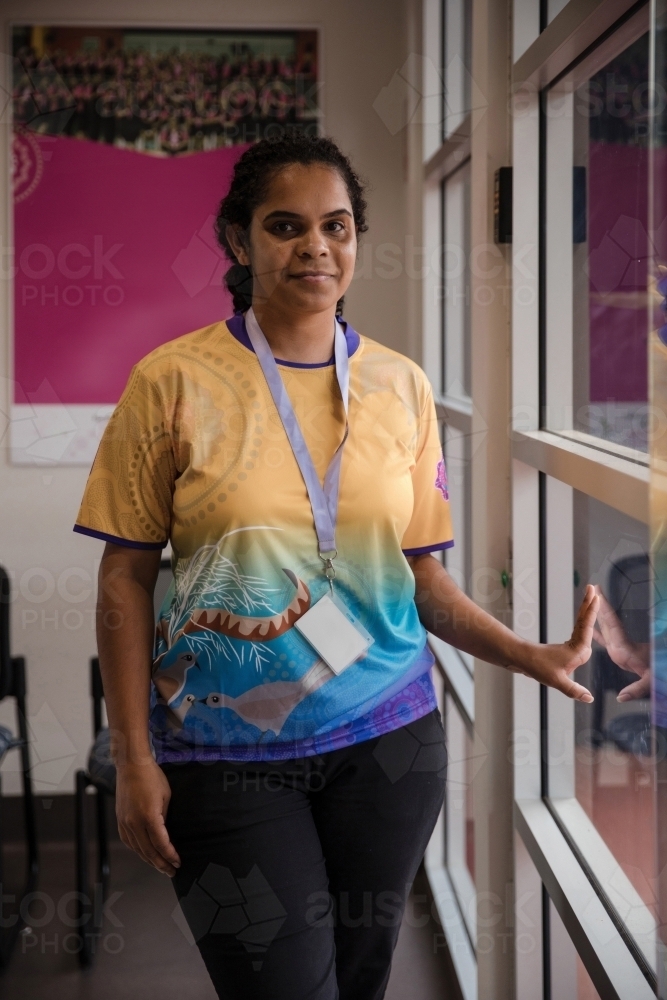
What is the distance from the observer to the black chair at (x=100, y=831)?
2.49 meters

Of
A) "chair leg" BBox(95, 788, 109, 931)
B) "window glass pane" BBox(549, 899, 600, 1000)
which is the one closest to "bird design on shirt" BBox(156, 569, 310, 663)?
"window glass pane" BBox(549, 899, 600, 1000)

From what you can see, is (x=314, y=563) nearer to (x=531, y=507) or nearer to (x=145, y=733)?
(x=145, y=733)

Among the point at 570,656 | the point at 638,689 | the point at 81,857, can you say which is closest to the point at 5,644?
the point at 81,857

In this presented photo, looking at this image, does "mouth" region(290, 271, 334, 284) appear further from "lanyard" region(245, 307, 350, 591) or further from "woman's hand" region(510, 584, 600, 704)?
"woman's hand" region(510, 584, 600, 704)

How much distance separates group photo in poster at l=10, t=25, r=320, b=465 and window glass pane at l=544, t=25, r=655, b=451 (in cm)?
181

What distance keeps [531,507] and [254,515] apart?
25.6 inches

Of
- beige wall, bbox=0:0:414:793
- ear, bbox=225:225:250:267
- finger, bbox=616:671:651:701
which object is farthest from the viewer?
beige wall, bbox=0:0:414:793

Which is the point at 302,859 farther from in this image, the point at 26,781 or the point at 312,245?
the point at 26,781

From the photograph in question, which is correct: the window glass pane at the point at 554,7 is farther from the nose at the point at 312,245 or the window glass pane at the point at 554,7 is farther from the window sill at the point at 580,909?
the window sill at the point at 580,909

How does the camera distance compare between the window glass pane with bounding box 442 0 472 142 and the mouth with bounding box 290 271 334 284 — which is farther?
the window glass pane with bounding box 442 0 472 142

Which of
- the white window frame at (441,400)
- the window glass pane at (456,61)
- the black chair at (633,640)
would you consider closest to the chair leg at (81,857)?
the white window frame at (441,400)

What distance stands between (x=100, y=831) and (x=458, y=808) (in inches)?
41.1

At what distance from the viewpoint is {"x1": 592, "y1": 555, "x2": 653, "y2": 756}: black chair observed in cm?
125

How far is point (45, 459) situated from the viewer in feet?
10.9
